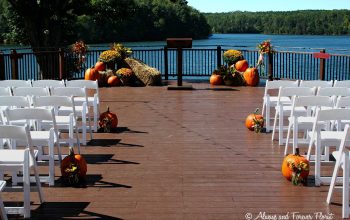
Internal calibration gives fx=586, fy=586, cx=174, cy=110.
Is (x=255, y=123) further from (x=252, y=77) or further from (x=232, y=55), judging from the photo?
(x=232, y=55)

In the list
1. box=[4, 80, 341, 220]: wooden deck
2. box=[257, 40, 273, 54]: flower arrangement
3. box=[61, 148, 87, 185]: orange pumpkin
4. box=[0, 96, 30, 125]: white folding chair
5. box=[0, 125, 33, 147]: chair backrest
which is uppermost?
box=[257, 40, 273, 54]: flower arrangement

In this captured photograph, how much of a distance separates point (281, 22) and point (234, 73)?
237 ft

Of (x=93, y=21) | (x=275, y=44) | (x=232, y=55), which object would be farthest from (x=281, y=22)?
(x=232, y=55)

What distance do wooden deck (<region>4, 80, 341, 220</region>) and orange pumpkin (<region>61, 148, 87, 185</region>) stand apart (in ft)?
0.38

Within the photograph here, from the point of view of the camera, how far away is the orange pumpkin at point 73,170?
5855 millimetres

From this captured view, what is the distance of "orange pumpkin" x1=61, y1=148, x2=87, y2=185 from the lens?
19.2 ft

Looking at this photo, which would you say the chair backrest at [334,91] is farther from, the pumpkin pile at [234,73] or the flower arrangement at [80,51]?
the flower arrangement at [80,51]

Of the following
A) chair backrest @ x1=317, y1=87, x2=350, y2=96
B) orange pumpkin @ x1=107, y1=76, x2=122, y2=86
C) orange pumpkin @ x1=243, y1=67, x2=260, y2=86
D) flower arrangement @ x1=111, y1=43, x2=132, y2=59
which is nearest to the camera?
chair backrest @ x1=317, y1=87, x2=350, y2=96

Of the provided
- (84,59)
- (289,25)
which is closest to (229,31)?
(289,25)

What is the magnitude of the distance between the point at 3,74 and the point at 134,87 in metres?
3.19

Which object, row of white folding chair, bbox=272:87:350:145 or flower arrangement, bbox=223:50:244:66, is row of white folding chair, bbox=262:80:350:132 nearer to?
row of white folding chair, bbox=272:87:350:145

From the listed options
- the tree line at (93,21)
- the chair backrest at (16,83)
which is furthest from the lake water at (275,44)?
the chair backrest at (16,83)

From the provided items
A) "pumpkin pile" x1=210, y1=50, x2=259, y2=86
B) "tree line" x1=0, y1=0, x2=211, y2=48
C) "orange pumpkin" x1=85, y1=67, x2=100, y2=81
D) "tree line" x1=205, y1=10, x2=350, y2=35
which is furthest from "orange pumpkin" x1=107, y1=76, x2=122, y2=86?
"tree line" x1=205, y1=10, x2=350, y2=35

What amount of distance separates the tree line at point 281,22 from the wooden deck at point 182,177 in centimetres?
5395
